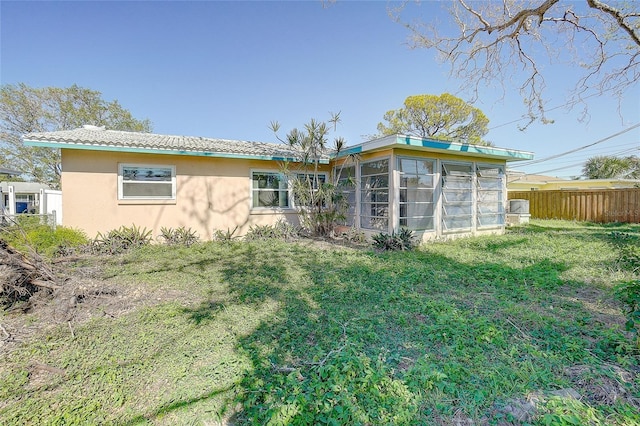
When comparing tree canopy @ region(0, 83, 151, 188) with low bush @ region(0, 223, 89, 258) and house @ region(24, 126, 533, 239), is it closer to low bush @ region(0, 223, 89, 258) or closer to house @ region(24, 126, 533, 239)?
house @ region(24, 126, 533, 239)

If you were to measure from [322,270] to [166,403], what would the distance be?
12.4 ft

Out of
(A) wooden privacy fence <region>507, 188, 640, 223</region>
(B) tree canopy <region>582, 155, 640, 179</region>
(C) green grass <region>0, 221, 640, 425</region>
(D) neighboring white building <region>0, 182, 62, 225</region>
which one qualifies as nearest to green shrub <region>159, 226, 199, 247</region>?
(C) green grass <region>0, 221, 640, 425</region>

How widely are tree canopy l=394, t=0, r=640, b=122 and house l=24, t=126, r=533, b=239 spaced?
Result: 7.49 ft

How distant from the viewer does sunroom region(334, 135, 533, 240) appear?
26.2ft

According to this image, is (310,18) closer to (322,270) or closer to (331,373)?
(322,270)

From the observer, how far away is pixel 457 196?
30.2 ft

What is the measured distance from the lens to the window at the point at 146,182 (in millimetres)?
7793

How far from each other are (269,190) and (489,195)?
7.94 metres

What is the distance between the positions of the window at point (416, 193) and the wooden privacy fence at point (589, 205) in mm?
11445

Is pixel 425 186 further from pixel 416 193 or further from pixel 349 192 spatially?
pixel 349 192

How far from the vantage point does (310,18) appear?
8680 millimetres

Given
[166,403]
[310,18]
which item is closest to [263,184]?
[310,18]

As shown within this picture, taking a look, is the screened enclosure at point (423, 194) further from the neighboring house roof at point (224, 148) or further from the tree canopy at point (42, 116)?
the tree canopy at point (42, 116)

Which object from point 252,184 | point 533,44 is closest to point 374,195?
point 252,184
